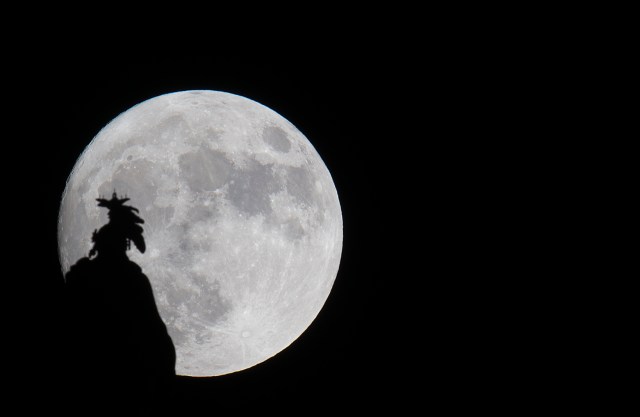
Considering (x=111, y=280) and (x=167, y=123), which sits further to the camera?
(x=167, y=123)

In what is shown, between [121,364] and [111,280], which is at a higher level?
[111,280]

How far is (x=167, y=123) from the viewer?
473 centimetres

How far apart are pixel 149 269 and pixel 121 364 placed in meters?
1.11

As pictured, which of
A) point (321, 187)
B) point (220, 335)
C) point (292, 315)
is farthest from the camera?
point (321, 187)

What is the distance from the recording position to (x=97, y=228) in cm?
443

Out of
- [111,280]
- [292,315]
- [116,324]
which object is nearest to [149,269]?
[111,280]

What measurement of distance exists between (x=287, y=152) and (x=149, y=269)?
1899 millimetres

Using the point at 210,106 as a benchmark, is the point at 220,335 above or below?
below

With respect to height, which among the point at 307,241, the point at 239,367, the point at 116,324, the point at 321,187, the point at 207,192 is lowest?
the point at 239,367

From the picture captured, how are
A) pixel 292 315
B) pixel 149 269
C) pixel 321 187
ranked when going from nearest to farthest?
1. pixel 149 269
2. pixel 292 315
3. pixel 321 187

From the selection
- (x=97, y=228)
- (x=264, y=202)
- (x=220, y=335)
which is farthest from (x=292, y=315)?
(x=97, y=228)

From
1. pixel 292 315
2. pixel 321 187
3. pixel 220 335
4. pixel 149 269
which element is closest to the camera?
pixel 149 269

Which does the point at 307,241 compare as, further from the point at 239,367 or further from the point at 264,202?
the point at 239,367

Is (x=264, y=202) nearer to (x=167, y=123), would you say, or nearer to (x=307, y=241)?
(x=307, y=241)
